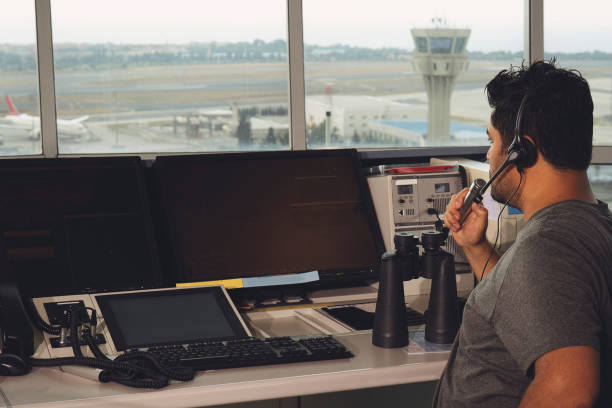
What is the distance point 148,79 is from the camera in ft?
27.3

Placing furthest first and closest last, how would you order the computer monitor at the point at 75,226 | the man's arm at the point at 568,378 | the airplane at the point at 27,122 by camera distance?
the airplane at the point at 27,122, the computer monitor at the point at 75,226, the man's arm at the point at 568,378

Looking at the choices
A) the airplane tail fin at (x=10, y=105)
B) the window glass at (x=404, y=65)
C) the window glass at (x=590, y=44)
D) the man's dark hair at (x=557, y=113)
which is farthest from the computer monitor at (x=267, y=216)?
the window glass at (x=404, y=65)

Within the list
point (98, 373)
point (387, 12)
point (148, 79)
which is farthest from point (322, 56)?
point (98, 373)

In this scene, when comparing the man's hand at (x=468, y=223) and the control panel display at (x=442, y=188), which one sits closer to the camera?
the man's hand at (x=468, y=223)

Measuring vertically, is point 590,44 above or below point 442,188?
above

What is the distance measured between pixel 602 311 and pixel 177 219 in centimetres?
128

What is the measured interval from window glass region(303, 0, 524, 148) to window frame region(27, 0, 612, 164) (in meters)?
5.34

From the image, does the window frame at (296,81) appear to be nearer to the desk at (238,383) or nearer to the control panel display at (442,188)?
the control panel display at (442,188)

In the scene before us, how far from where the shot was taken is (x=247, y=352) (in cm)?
159

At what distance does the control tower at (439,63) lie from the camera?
9898 mm

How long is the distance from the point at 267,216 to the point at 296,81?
135 cm

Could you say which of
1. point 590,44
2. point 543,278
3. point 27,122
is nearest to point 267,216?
point 543,278

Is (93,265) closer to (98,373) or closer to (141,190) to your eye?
(141,190)

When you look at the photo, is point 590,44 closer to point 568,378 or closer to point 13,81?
point 13,81
